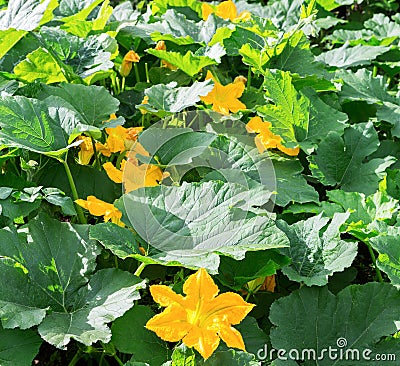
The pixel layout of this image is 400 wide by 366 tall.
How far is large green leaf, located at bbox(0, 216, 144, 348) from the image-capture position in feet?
3.90

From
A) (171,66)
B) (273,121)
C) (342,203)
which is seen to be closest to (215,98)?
(273,121)

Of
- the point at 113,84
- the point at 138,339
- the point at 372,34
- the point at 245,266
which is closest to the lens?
the point at 138,339

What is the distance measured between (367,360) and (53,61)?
3.81ft

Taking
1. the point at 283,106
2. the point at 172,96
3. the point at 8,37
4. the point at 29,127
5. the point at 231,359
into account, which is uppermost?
the point at 8,37

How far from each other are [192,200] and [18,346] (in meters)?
0.46

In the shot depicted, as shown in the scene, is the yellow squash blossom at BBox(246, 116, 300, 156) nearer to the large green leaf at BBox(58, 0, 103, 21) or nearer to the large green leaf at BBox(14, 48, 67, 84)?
the large green leaf at BBox(14, 48, 67, 84)

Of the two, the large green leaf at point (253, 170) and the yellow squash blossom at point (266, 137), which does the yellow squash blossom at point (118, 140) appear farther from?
the yellow squash blossom at point (266, 137)

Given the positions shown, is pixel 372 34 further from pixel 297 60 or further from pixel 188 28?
pixel 188 28

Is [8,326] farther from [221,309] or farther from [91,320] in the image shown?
[221,309]

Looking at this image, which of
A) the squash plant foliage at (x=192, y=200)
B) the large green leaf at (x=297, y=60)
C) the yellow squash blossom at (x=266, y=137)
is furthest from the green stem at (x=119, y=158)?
the large green leaf at (x=297, y=60)

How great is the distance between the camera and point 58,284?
130cm

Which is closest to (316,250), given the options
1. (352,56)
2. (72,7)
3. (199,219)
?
(199,219)

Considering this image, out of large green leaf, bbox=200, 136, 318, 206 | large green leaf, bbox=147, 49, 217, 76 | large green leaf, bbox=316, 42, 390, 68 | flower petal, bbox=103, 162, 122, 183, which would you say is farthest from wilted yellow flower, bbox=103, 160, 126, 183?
large green leaf, bbox=316, 42, 390, 68

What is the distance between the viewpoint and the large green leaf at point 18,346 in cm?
120
